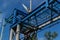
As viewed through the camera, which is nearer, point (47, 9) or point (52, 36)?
point (47, 9)

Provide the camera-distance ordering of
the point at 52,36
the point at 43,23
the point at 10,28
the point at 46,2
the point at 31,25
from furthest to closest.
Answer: the point at 52,36 → the point at 10,28 → the point at 31,25 → the point at 43,23 → the point at 46,2

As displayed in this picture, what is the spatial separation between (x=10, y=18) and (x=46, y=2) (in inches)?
315

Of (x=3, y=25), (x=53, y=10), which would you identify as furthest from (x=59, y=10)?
(x=3, y=25)

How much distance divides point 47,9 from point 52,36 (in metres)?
16.0

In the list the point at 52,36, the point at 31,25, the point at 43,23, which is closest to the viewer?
the point at 43,23

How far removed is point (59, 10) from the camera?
16422 millimetres

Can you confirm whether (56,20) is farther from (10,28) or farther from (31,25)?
(10,28)

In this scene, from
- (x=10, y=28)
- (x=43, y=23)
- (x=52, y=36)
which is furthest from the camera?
(x=52, y=36)

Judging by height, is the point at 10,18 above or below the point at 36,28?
above

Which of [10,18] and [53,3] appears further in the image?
[10,18]

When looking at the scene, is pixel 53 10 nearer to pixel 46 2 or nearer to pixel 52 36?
pixel 46 2

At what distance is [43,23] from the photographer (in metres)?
18.3

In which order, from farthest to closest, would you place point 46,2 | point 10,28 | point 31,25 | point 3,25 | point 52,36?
point 52,36 → point 3,25 → point 10,28 → point 31,25 → point 46,2

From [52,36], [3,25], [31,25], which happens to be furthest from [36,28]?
[52,36]
